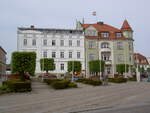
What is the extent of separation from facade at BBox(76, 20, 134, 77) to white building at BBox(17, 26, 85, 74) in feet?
9.37

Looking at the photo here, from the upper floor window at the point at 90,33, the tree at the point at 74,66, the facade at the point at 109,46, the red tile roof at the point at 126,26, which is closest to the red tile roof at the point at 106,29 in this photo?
the facade at the point at 109,46

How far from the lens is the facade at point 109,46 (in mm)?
69312

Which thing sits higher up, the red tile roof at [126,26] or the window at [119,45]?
the red tile roof at [126,26]

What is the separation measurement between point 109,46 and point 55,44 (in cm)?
1710

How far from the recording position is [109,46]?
70750 mm

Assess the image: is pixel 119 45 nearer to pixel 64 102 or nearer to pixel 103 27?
pixel 103 27

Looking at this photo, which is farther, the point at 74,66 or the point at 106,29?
the point at 106,29

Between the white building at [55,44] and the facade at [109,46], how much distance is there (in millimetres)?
2856

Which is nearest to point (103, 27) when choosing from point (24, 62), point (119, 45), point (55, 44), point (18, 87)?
point (119, 45)

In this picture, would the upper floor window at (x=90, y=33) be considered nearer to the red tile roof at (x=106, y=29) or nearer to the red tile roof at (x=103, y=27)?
the red tile roof at (x=106, y=29)

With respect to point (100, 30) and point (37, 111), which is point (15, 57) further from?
point (100, 30)

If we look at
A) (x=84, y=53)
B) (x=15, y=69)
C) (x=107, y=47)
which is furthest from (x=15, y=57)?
(x=107, y=47)

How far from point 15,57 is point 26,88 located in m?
11.7

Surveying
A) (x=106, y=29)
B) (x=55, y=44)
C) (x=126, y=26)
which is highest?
(x=126, y=26)
